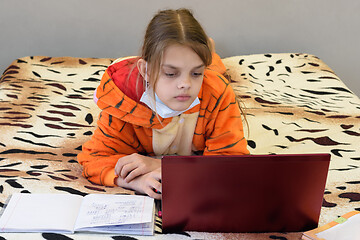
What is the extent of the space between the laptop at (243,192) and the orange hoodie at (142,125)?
0.31 meters

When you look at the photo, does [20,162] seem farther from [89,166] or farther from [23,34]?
[23,34]

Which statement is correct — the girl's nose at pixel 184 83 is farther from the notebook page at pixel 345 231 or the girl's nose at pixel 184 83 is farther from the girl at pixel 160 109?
the notebook page at pixel 345 231

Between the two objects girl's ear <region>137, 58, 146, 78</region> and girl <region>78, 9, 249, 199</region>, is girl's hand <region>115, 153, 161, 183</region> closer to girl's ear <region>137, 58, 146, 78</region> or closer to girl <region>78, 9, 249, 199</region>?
girl <region>78, 9, 249, 199</region>

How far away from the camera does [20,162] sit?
119cm

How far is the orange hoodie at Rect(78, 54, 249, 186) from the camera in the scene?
112 centimetres

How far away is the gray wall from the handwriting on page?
1491 mm

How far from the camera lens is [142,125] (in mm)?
1143

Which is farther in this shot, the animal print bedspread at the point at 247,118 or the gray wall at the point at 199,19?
the gray wall at the point at 199,19

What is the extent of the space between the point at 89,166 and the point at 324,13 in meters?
1.81

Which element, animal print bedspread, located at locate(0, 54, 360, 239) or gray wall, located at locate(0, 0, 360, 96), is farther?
gray wall, located at locate(0, 0, 360, 96)

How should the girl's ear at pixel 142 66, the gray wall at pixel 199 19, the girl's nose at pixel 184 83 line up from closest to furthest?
the girl's nose at pixel 184 83 < the girl's ear at pixel 142 66 < the gray wall at pixel 199 19

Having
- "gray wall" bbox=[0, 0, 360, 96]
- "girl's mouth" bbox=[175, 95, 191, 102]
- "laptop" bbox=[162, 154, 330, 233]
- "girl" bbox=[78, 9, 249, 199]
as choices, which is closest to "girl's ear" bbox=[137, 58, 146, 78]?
"girl" bbox=[78, 9, 249, 199]

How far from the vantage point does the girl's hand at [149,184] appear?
3.24 feet

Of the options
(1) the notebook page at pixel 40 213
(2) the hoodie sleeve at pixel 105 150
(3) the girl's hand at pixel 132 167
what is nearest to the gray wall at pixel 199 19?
(2) the hoodie sleeve at pixel 105 150
